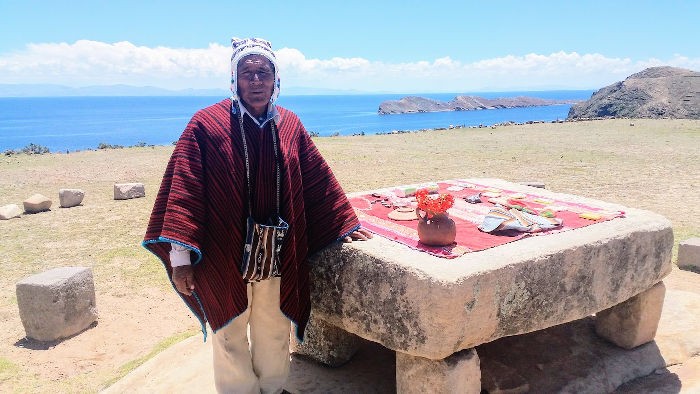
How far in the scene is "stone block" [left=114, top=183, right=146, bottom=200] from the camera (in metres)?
12.1

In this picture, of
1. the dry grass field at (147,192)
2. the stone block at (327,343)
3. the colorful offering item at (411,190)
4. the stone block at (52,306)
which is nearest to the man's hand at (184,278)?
the stone block at (327,343)

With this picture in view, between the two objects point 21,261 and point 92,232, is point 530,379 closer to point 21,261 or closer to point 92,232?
point 21,261

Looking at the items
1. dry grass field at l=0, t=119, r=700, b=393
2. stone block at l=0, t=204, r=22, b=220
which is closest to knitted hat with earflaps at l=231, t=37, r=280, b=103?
dry grass field at l=0, t=119, r=700, b=393

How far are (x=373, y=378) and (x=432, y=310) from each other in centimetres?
145

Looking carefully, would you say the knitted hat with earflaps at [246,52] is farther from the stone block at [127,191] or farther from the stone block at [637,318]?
the stone block at [127,191]

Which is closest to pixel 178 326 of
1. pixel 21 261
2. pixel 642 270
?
pixel 21 261

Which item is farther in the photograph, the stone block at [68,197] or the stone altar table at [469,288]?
the stone block at [68,197]

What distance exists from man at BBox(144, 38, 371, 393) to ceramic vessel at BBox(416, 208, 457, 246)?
1.54ft

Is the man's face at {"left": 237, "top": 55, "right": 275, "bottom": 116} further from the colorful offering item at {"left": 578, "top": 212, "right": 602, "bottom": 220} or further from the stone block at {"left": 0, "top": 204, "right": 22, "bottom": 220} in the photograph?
the stone block at {"left": 0, "top": 204, "right": 22, "bottom": 220}

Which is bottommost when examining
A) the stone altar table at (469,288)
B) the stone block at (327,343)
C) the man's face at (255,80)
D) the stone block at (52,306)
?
the stone block at (52,306)

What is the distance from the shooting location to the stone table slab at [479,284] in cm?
323

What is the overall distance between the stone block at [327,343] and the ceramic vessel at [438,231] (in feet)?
Result: 4.10

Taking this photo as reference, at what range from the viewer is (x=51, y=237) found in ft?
30.0

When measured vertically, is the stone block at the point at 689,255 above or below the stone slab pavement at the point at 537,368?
above
